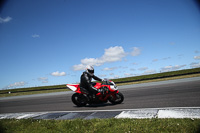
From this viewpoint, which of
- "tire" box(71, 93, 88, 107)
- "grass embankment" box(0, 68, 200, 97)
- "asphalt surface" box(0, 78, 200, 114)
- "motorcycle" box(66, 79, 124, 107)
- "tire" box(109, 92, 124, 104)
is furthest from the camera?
"grass embankment" box(0, 68, 200, 97)

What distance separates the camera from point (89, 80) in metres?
8.00

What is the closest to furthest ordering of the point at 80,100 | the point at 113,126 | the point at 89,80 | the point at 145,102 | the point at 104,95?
1. the point at 113,126
2. the point at 145,102
3. the point at 104,95
4. the point at 89,80
5. the point at 80,100

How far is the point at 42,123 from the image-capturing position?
17.3 ft

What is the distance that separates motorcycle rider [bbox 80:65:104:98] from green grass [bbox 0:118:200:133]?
287 cm

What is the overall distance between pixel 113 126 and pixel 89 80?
3925mm

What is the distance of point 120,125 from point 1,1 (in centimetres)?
426

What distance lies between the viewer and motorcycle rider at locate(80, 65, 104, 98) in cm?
782

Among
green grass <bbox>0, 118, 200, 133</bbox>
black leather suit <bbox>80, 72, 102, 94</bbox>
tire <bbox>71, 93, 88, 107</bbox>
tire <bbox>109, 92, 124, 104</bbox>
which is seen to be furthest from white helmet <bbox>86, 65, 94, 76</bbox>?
green grass <bbox>0, 118, 200, 133</bbox>

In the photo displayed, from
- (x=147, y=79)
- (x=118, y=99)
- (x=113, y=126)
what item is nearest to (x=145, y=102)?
(x=118, y=99)

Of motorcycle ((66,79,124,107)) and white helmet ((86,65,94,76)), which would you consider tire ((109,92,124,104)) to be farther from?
white helmet ((86,65,94,76))

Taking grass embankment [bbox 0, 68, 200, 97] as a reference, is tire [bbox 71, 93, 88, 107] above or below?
below

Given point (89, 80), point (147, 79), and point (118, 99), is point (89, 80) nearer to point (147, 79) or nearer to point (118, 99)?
point (118, 99)

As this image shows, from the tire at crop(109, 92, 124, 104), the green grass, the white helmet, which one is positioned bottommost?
the green grass

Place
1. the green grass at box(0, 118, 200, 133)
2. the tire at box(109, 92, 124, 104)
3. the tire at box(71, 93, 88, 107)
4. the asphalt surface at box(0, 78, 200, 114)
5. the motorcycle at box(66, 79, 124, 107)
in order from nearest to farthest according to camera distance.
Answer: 1. the green grass at box(0, 118, 200, 133)
2. the asphalt surface at box(0, 78, 200, 114)
3. the motorcycle at box(66, 79, 124, 107)
4. the tire at box(109, 92, 124, 104)
5. the tire at box(71, 93, 88, 107)
